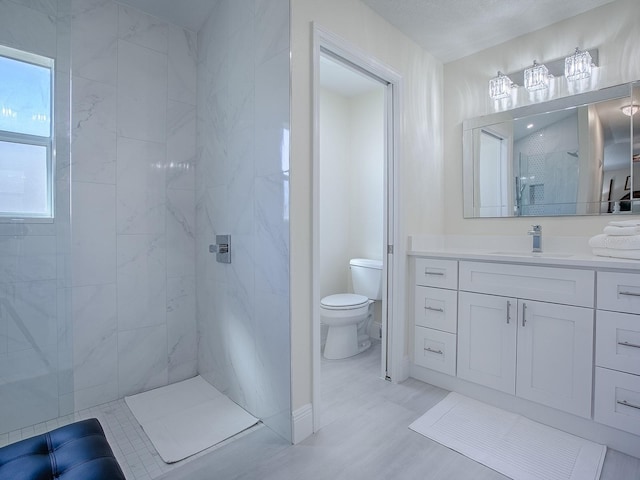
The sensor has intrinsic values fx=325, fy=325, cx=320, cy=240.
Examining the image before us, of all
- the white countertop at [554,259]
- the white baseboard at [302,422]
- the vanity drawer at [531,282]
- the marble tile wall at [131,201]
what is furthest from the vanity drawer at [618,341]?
the marble tile wall at [131,201]

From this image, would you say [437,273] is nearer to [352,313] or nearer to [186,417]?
[352,313]

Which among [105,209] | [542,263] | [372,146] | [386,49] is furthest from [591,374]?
[105,209]

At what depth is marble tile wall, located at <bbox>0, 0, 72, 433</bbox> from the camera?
152 cm

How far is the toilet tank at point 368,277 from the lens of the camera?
289 cm

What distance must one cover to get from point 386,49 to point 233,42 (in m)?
0.98

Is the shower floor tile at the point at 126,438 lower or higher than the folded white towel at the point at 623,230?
lower

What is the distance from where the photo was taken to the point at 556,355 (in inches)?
66.6

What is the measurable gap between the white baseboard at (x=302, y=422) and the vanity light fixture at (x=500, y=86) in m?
2.44

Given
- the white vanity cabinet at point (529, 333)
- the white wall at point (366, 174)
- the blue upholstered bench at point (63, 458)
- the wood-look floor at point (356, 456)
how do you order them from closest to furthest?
the blue upholstered bench at point (63, 458) → the wood-look floor at point (356, 456) → the white vanity cabinet at point (529, 333) → the white wall at point (366, 174)

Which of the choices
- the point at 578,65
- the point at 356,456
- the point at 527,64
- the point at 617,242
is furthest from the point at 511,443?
the point at 527,64

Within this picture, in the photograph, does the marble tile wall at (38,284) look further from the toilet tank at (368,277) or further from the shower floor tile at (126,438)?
the toilet tank at (368,277)

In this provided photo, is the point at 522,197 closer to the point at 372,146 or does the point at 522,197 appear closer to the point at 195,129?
the point at 372,146

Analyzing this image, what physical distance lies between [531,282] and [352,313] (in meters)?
1.28

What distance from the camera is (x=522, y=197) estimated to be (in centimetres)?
228
